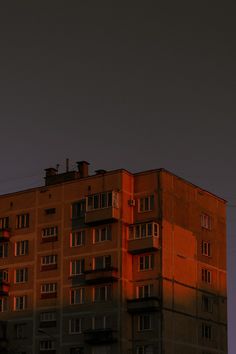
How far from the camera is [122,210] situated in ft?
365

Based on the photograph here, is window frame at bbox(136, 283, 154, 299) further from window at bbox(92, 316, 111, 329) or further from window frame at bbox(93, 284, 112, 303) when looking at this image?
window at bbox(92, 316, 111, 329)

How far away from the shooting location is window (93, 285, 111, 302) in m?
110

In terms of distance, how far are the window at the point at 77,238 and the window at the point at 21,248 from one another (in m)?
6.64

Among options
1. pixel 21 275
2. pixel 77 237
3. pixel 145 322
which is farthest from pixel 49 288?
pixel 145 322

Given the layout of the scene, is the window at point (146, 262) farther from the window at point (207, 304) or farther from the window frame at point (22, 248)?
the window frame at point (22, 248)

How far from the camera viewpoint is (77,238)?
11438 centimetres

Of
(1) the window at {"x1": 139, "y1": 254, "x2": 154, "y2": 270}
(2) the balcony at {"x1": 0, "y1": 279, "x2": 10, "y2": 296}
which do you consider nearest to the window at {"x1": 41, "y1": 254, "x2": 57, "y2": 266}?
(2) the balcony at {"x1": 0, "y1": 279, "x2": 10, "y2": 296}

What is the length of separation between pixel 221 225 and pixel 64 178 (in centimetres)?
2025

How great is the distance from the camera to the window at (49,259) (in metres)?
116

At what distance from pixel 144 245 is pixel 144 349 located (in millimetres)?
11311

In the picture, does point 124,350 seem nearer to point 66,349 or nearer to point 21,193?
point 66,349

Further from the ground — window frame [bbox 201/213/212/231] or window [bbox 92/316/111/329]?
window frame [bbox 201/213/212/231]

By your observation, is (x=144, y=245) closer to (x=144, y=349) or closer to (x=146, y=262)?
(x=146, y=262)

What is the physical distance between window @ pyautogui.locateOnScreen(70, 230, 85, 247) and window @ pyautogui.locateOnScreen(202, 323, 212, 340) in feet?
56.2
